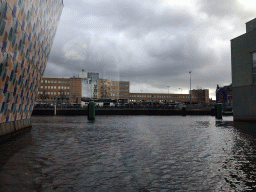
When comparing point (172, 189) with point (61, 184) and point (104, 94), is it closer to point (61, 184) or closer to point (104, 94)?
point (61, 184)

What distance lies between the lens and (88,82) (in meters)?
A: 138

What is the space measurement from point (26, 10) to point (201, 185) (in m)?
12.7

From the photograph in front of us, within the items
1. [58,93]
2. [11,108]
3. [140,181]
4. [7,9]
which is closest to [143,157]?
[140,181]

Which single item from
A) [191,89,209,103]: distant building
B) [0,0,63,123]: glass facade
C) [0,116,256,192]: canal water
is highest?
[191,89,209,103]: distant building

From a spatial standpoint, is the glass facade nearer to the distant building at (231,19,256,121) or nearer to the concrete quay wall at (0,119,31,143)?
the concrete quay wall at (0,119,31,143)

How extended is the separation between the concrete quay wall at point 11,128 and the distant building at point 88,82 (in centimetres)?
11400

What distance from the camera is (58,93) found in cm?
13275

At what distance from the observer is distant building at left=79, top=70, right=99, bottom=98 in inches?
5299

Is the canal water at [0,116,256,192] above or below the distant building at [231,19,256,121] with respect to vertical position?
below

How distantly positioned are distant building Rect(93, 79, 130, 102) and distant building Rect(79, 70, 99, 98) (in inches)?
94.1

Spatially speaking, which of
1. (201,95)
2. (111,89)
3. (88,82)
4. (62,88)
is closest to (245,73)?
(88,82)

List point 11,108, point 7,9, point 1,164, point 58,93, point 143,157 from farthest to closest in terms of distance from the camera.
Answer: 1. point 58,93
2. point 11,108
3. point 7,9
4. point 143,157
5. point 1,164

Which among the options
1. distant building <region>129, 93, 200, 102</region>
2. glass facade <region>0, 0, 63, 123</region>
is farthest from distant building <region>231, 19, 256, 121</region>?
distant building <region>129, 93, 200, 102</region>

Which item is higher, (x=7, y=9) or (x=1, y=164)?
(x=7, y=9)
